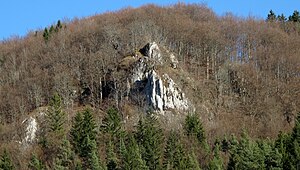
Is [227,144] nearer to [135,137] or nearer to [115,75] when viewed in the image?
[135,137]

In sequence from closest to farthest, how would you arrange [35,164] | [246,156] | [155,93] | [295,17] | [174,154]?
[246,156] < [35,164] < [174,154] < [155,93] < [295,17]

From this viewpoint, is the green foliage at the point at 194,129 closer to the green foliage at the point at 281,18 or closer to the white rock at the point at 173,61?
the white rock at the point at 173,61

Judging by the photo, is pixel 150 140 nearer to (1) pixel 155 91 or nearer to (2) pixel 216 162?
(2) pixel 216 162

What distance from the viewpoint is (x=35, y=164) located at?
6762 cm

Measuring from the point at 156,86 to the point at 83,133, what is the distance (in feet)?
66.9

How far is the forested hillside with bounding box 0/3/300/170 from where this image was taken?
2712 inches

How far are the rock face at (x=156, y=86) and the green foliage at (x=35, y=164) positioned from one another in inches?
927

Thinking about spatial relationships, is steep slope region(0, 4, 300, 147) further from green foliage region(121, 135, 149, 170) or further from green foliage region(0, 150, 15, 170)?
green foliage region(121, 135, 149, 170)

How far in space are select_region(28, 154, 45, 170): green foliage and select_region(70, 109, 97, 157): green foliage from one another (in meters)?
4.63

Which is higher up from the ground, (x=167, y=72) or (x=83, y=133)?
(x=167, y=72)

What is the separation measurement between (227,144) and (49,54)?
4602cm

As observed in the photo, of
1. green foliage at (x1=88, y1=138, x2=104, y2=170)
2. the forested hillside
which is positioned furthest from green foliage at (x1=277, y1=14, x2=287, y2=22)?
green foliage at (x1=88, y1=138, x2=104, y2=170)

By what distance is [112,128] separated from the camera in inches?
2928

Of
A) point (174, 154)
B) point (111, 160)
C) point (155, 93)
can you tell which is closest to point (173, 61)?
point (155, 93)
